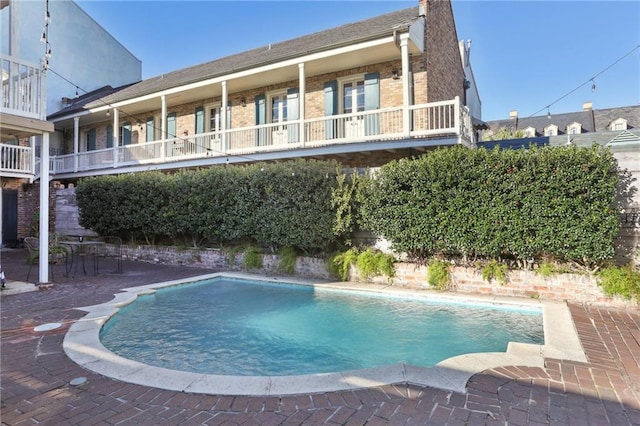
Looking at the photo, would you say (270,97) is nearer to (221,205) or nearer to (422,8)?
(221,205)

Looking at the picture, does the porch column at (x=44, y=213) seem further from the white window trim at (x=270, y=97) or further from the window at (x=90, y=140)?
the window at (x=90, y=140)

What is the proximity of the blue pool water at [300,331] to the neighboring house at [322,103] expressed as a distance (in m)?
5.48

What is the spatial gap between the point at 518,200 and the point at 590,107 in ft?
135

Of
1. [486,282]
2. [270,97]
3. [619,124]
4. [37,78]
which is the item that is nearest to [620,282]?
[486,282]

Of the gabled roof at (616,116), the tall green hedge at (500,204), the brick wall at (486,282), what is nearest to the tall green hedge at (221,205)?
the brick wall at (486,282)

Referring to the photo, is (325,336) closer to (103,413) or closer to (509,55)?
(103,413)

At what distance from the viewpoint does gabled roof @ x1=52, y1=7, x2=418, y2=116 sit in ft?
36.2

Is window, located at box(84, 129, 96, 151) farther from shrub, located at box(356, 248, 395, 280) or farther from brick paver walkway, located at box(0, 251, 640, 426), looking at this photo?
brick paver walkway, located at box(0, 251, 640, 426)

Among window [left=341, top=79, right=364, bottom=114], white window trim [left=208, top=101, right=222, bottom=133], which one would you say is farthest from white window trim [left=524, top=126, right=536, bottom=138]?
white window trim [left=208, top=101, right=222, bottom=133]

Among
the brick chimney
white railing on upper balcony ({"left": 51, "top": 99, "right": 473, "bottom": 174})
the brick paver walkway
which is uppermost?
the brick chimney

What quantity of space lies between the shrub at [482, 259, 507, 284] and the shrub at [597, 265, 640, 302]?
1520 millimetres

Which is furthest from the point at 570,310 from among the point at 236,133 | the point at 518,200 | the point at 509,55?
the point at 509,55

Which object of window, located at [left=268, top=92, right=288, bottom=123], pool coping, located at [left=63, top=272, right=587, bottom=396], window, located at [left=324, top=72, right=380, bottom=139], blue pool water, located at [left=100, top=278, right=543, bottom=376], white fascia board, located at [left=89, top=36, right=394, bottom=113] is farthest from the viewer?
window, located at [left=268, top=92, right=288, bottom=123]

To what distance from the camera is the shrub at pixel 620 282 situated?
20.0 ft
